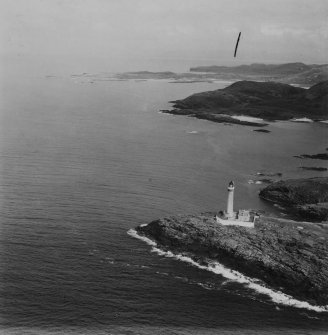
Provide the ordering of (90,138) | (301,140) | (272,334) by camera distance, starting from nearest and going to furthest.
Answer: (272,334)
(90,138)
(301,140)

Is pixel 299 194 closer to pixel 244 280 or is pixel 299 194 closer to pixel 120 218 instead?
pixel 120 218

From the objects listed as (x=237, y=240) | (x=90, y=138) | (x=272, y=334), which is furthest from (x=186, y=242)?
(x=90, y=138)

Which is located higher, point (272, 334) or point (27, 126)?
point (27, 126)

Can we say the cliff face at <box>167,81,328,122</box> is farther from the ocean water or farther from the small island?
the small island

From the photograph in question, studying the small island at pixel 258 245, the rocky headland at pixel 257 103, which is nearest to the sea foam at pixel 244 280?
Result: the small island at pixel 258 245

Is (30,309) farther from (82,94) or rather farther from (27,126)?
(82,94)
